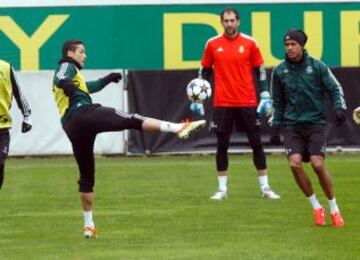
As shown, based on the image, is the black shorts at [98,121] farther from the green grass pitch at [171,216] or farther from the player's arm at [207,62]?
the player's arm at [207,62]

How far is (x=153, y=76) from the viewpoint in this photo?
26156 mm

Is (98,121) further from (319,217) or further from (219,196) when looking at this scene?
(219,196)

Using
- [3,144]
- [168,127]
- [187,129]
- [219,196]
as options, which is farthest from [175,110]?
[168,127]

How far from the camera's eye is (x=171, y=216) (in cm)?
1521

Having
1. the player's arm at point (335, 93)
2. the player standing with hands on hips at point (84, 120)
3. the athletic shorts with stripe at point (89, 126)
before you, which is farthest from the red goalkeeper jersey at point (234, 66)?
the athletic shorts with stripe at point (89, 126)

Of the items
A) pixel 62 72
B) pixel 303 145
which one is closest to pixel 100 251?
pixel 62 72

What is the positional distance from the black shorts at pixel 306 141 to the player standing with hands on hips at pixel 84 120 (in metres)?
1.25

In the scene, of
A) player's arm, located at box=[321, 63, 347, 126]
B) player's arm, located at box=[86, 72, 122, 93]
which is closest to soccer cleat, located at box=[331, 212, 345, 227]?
player's arm, located at box=[321, 63, 347, 126]

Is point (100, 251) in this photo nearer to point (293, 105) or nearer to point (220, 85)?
point (293, 105)

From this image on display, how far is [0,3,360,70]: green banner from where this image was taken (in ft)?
97.5

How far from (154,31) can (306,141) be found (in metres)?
16.2

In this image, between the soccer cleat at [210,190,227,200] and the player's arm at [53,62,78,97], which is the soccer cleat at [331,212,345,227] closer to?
the player's arm at [53,62,78,97]

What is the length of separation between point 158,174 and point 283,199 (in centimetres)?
468

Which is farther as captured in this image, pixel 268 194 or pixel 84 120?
pixel 268 194
